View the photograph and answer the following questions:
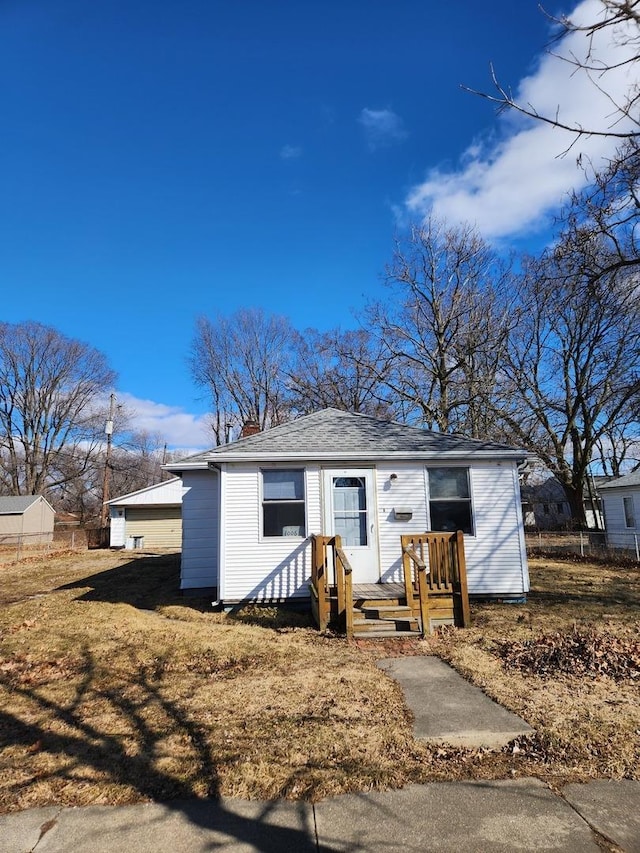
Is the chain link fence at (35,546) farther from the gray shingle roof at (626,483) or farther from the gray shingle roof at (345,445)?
the gray shingle roof at (626,483)

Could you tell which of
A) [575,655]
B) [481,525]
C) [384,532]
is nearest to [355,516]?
[384,532]

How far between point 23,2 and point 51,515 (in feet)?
126

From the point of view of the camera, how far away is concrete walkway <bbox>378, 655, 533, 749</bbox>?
374cm

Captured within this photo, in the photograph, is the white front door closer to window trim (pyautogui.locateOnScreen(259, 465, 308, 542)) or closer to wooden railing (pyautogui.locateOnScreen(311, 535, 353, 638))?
window trim (pyautogui.locateOnScreen(259, 465, 308, 542))

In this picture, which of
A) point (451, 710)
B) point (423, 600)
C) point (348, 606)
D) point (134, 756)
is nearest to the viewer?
point (134, 756)

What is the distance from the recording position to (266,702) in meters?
4.47

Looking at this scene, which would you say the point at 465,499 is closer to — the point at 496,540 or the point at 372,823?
the point at 496,540

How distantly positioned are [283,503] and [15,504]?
104 ft

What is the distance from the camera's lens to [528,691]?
183 inches

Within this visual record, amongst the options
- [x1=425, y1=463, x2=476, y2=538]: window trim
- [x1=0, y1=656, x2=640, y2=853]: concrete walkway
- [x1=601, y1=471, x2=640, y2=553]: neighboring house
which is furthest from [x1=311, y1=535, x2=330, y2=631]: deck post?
[x1=601, y1=471, x2=640, y2=553]: neighboring house

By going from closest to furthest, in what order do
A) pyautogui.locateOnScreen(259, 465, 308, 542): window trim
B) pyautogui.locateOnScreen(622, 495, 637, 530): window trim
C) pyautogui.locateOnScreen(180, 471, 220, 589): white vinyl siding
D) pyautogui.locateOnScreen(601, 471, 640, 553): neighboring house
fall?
pyautogui.locateOnScreen(259, 465, 308, 542): window trim → pyautogui.locateOnScreen(180, 471, 220, 589): white vinyl siding → pyautogui.locateOnScreen(601, 471, 640, 553): neighboring house → pyautogui.locateOnScreen(622, 495, 637, 530): window trim

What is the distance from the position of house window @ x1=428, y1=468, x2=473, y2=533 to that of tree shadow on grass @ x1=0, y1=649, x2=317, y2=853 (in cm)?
570

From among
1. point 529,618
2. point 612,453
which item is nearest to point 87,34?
point 529,618

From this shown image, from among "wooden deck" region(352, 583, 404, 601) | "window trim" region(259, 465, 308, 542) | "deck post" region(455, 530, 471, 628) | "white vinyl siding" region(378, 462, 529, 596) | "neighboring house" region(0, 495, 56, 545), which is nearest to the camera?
"deck post" region(455, 530, 471, 628)
